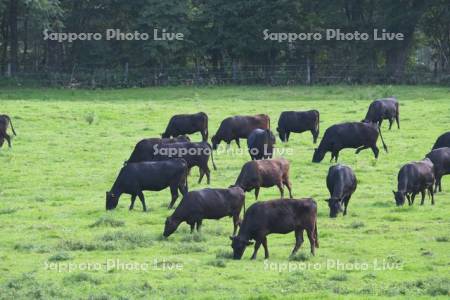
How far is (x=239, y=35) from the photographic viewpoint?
5634 cm

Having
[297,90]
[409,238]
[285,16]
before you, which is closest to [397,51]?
[285,16]

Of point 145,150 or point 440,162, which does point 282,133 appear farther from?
point 440,162

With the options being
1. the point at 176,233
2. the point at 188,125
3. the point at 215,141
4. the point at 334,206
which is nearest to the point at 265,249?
the point at 176,233

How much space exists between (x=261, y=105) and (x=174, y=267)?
23.8 m

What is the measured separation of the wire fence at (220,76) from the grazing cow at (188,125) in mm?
20555

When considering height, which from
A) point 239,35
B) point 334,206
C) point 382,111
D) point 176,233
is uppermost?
point 239,35

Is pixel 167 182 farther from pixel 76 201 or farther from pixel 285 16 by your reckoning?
pixel 285 16

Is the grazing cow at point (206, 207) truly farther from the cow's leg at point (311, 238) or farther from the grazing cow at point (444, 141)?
the grazing cow at point (444, 141)

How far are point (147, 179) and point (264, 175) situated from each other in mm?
2574

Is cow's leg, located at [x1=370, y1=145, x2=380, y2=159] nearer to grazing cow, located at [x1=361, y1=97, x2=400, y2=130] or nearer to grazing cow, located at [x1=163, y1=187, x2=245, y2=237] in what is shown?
grazing cow, located at [x1=361, y1=97, x2=400, y2=130]

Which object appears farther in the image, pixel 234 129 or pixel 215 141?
pixel 234 129

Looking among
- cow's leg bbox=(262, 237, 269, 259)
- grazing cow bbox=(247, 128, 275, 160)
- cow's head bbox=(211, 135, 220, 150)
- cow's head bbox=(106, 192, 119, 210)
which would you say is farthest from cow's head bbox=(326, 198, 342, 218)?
cow's head bbox=(211, 135, 220, 150)

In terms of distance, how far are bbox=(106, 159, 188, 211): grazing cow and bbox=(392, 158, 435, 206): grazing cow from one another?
4739mm

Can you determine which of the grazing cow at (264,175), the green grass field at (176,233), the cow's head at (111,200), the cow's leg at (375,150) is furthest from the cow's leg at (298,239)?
the cow's leg at (375,150)
